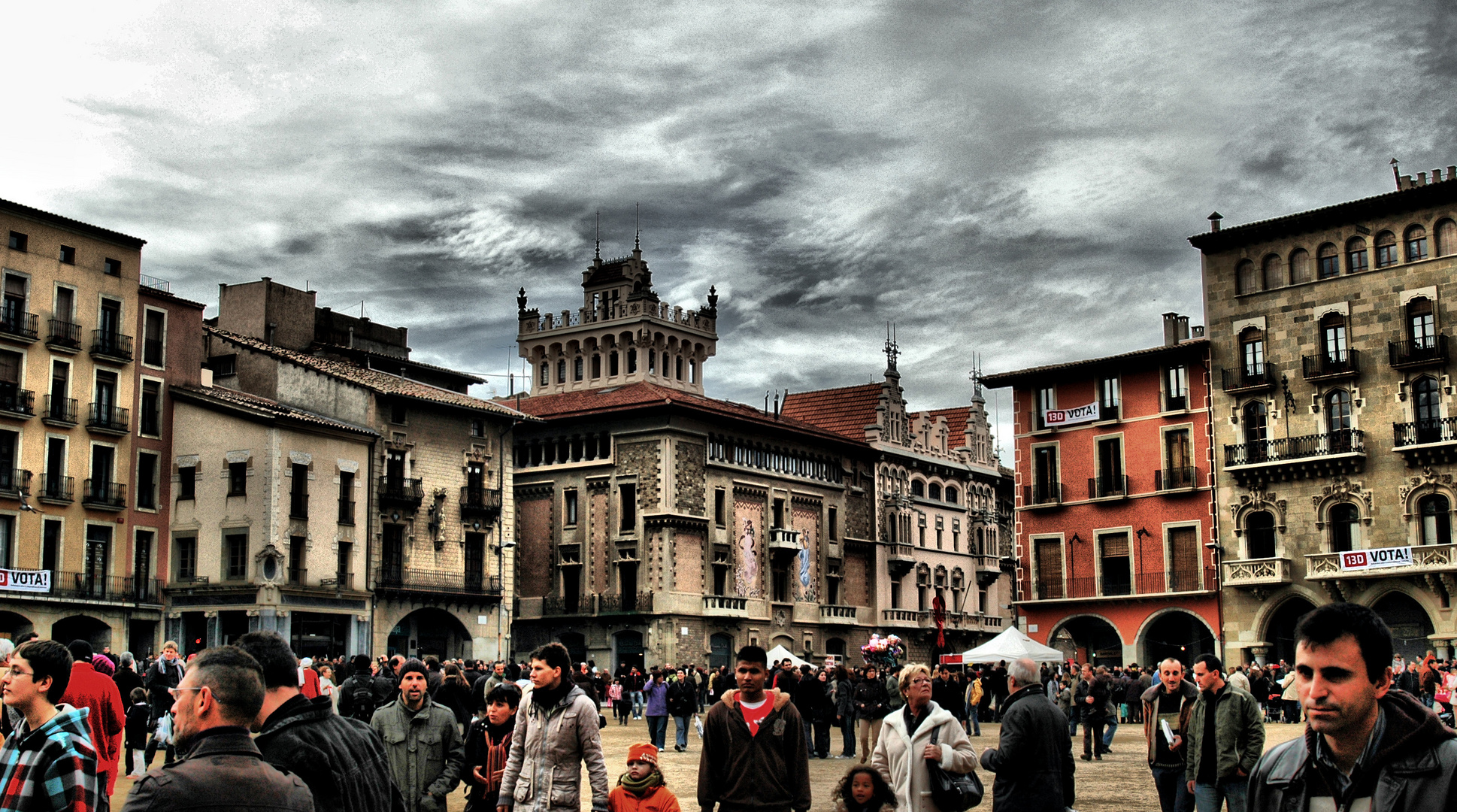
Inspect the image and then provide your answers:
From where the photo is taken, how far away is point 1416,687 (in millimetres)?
34438

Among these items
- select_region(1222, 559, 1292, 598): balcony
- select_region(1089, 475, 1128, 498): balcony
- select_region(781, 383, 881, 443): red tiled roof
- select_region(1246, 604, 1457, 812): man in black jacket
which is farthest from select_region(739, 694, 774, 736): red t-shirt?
select_region(781, 383, 881, 443): red tiled roof

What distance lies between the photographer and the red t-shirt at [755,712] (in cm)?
1079

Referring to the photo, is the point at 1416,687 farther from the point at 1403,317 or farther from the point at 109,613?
the point at 109,613

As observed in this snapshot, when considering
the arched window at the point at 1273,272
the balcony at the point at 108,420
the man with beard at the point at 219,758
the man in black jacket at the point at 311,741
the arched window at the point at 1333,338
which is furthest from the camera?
the arched window at the point at 1273,272

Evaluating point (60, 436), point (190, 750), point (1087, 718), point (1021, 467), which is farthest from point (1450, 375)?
point (190, 750)

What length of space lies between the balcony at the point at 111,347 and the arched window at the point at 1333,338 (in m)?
38.2

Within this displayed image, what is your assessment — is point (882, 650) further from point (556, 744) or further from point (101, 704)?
point (556, 744)

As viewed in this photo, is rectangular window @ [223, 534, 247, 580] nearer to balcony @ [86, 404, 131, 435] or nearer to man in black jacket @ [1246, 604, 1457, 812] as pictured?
balcony @ [86, 404, 131, 435]

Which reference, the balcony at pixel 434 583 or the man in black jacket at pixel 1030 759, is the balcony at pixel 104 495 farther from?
the man in black jacket at pixel 1030 759

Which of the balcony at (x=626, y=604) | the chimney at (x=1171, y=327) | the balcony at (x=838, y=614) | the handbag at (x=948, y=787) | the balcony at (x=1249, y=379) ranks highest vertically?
the chimney at (x=1171, y=327)

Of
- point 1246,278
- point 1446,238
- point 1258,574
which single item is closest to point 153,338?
point 1246,278

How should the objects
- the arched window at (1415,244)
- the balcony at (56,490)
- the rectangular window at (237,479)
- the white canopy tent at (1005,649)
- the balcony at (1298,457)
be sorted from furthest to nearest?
the balcony at (1298,457), the arched window at (1415,244), the rectangular window at (237,479), the balcony at (56,490), the white canopy tent at (1005,649)

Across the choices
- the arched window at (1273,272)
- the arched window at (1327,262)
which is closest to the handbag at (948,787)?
the arched window at (1327,262)

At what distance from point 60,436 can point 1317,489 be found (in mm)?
39391
